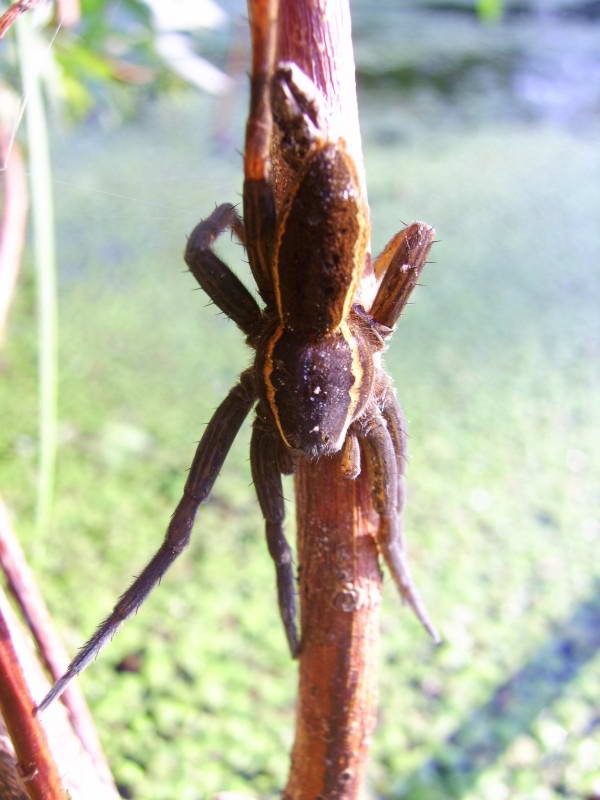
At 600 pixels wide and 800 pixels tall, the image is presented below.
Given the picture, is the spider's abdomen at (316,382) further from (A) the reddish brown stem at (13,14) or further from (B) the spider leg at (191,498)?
(A) the reddish brown stem at (13,14)

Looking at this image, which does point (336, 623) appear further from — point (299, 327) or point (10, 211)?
point (10, 211)

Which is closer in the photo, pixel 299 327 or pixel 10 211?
pixel 299 327

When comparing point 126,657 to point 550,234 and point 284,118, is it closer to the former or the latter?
point 284,118

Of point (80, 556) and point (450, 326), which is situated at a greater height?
point (450, 326)

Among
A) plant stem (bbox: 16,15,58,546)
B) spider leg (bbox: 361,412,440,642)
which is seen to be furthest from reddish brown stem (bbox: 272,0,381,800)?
plant stem (bbox: 16,15,58,546)

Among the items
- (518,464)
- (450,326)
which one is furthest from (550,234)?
(518,464)

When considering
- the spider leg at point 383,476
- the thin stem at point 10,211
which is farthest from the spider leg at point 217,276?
the thin stem at point 10,211

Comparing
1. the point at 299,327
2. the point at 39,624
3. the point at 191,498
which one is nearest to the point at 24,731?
the point at 39,624
